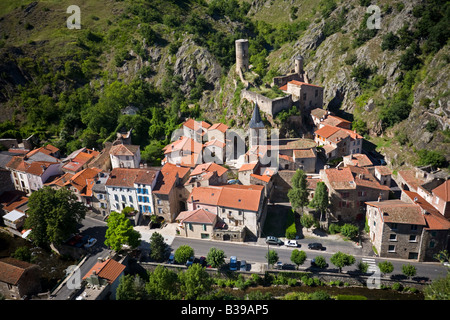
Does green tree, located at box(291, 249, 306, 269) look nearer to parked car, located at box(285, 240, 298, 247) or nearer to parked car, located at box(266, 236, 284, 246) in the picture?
parked car, located at box(285, 240, 298, 247)

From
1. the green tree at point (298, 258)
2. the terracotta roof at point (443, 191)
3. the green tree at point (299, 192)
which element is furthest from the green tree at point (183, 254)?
the terracotta roof at point (443, 191)

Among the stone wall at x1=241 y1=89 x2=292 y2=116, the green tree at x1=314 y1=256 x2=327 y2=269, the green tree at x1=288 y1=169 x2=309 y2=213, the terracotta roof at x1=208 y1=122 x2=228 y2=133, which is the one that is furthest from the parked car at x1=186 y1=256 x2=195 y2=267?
the stone wall at x1=241 y1=89 x2=292 y2=116

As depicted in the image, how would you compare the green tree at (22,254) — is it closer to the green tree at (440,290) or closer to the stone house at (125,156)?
the stone house at (125,156)

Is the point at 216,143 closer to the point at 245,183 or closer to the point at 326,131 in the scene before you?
the point at 245,183

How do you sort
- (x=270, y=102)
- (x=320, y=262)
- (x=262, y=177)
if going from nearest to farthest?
(x=320, y=262)
(x=262, y=177)
(x=270, y=102)

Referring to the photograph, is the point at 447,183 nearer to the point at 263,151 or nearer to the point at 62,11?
the point at 263,151

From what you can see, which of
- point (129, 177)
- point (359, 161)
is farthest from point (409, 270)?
point (129, 177)
